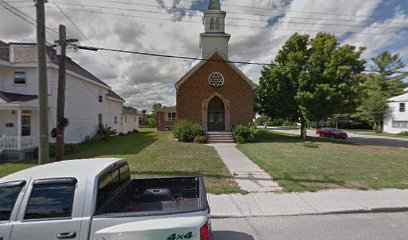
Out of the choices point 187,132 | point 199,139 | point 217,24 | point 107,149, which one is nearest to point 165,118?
point 217,24

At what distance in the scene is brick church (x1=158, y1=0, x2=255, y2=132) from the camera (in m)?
20.7

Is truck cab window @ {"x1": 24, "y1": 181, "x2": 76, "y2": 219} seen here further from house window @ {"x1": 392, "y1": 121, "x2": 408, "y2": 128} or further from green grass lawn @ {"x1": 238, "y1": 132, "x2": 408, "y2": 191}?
house window @ {"x1": 392, "y1": 121, "x2": 408, "y2": 128}

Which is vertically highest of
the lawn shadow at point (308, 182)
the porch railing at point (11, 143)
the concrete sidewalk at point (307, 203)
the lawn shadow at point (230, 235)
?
the porch railing at point (11, 143)

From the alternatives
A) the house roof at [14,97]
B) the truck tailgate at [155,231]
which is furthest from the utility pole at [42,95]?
the house roof at [14,97]

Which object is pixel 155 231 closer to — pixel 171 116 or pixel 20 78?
pixel 20 78

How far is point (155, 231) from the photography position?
7.80ft

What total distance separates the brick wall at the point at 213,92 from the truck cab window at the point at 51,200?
59.2 feet

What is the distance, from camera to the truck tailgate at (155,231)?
2377 mm

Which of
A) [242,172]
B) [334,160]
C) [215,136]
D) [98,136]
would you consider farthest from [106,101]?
[334,160]

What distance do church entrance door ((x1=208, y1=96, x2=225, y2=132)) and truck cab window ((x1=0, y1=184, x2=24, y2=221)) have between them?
61.8 feet

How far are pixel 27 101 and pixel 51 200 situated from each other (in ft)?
45.3

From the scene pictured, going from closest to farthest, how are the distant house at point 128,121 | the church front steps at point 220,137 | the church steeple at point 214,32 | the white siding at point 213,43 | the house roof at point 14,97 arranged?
the house roof at point 14,97 → the church front steps at point 220,137 → the church steeple at point 214,32 → the white siding at point 213,43 → the distant house at point 128,121

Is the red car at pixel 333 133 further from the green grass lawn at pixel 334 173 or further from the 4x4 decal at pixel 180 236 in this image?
the 4x4 decal at pixel 180 236

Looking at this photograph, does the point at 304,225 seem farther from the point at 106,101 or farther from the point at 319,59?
the point at 106,101
